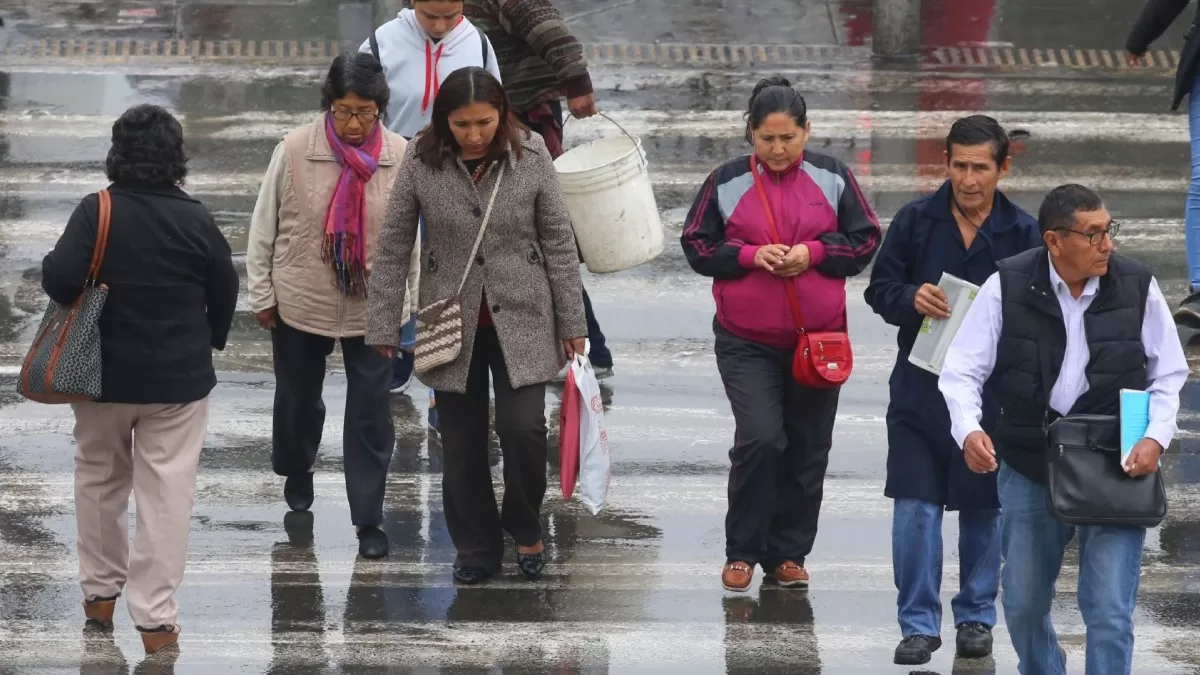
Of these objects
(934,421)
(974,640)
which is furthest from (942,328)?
(974,640)

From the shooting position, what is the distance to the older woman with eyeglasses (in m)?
7.50

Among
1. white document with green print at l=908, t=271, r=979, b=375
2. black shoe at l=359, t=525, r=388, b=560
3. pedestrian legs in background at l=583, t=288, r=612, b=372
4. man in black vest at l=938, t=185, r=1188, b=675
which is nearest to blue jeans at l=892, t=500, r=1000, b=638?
white document with green print at l=908, t=271, r=979, b=375

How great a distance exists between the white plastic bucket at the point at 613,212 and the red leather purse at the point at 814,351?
109 cm

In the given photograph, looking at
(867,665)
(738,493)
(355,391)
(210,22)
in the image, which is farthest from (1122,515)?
(210,22)

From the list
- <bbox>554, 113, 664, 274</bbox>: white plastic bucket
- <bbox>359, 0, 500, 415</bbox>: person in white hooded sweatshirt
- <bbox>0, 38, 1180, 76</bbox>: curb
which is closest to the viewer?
<bbox>554, 113, 664, 274</bbox>: white plastic bucket

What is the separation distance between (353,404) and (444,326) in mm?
739

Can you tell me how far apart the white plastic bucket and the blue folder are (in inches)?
114

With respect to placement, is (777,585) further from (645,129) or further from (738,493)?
(645,129)

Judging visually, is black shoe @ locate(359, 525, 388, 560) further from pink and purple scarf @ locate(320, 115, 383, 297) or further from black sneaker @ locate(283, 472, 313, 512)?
pink and purple scarf @ locate(320, 115, 383, 297)

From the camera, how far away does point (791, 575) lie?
735 centimetres

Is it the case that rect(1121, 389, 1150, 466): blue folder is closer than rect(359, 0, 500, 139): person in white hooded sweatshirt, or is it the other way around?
rect(1121, 389, 1150, 466): blue folder

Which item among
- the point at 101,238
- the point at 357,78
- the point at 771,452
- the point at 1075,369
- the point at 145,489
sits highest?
the point at 357,78

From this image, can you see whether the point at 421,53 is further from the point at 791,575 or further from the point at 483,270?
the point at 791,575

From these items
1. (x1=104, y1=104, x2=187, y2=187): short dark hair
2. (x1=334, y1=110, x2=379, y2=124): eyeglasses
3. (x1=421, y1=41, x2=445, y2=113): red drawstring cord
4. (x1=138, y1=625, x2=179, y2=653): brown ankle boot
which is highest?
(x1=421, y1=41, x2=445, y2=113): red drawstring cord
